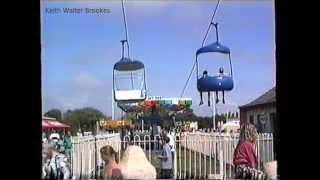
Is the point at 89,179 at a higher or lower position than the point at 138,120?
lower

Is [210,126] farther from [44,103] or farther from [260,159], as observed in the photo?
[44,103]

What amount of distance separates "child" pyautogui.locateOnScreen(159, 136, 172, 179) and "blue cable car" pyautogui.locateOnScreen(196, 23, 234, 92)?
0.35 metres

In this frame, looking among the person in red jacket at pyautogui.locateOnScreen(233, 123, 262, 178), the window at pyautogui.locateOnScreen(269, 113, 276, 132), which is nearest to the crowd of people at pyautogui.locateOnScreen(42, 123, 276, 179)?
the person in red jacket at pyautogui.locateOnScreen(233, 123, 262, 178)

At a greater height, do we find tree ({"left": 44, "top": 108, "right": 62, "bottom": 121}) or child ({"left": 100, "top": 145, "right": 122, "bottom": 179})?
tree ({"left": 44, "top": 108, "right": 62, "bottom": 121})

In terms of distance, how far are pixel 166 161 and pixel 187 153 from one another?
0.47 ft

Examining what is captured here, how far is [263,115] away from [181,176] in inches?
21.5

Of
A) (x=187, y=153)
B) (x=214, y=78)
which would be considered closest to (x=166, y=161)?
A: (x=187, y=153)

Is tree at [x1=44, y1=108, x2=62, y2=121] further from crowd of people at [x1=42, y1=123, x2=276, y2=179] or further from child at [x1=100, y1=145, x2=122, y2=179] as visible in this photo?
child at [x1=100, y1=145, x2=122, y2=179]

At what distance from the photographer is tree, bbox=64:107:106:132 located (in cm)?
304

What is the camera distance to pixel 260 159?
3.10 m
